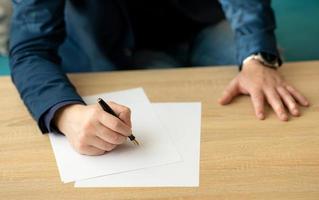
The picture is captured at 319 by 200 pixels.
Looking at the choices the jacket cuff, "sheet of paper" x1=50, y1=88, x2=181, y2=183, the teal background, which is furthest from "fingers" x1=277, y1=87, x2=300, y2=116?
the teal background

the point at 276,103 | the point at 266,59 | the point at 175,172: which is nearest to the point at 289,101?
the point at 276,103

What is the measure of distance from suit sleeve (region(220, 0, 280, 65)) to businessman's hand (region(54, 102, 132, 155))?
1.19 feet

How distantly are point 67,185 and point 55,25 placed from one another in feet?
1.35

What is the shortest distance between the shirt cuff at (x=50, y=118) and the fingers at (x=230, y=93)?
0.90 feet

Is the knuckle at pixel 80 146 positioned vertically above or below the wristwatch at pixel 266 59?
above

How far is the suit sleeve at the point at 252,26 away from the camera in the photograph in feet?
3.24

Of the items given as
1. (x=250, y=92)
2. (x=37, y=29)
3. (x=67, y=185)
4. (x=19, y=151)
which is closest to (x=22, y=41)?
(x=37, y=29)

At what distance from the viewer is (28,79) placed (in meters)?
0.92

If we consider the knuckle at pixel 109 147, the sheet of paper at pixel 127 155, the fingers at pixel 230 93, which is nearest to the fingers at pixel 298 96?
the fingers at pixel 230 93

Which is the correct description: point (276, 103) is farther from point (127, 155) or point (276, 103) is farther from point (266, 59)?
point (127, 155)

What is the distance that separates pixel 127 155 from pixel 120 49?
0.52m

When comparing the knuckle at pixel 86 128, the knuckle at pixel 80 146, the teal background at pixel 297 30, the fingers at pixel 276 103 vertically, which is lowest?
the teal background at pixel 297 30

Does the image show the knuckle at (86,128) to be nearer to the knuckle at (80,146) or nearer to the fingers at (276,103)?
the knuckle at (80,146)

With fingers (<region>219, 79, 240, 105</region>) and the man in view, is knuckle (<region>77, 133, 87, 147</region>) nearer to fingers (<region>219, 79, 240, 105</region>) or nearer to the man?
the man
